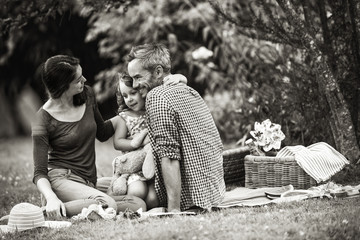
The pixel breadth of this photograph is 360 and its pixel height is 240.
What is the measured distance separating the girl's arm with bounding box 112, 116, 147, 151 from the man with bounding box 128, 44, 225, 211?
388mm

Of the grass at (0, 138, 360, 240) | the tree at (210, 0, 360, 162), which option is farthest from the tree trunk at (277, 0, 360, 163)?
the grass at (0, 138, 360, 240)

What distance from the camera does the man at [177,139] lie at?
10.7ft

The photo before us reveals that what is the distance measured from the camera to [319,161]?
4078 mm

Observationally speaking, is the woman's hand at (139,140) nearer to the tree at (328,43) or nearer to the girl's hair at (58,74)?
the girl's hair at (58,74)

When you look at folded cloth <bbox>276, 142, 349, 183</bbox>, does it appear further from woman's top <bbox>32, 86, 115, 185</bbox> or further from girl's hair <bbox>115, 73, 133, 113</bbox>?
woman's top <bbox>32, 86, 115, 185</bbox>

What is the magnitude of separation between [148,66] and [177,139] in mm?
558

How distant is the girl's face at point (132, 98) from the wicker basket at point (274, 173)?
1.17m

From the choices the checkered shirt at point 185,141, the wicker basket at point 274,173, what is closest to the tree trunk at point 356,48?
the wicker basket at point 274,173

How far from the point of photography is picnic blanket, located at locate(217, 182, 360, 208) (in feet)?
11.6

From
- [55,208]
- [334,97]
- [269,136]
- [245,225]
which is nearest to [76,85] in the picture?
[55,208]

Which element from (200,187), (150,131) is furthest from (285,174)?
(150,131)

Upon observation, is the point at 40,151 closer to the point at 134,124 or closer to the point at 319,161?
the point at 134,124

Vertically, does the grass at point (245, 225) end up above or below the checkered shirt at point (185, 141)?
below

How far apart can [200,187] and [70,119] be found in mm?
1084
